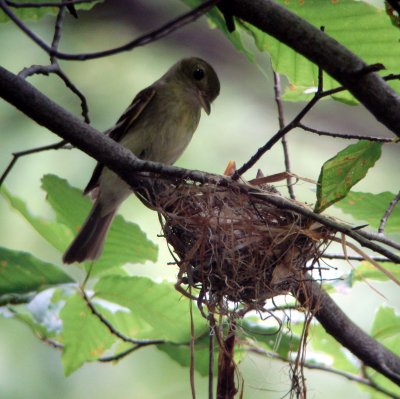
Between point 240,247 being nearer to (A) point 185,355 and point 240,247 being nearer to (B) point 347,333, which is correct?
(B) point 347,333

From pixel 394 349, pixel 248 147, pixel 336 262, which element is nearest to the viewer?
pixel 394 349

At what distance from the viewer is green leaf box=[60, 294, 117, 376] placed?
3181mm

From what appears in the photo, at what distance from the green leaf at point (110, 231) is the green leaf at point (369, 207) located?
2.60ft

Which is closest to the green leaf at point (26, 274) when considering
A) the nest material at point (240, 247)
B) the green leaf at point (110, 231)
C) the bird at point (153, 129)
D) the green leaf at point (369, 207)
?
the green leaf at point (110, 231)

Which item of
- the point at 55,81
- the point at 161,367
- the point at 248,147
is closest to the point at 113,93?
the point at 55,81

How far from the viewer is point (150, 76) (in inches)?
238

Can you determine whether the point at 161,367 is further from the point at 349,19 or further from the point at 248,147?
the point at 349,19

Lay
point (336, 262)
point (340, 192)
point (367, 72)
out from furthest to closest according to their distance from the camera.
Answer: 1. point (336, 262)
2. point (340, 192)
3. point (367, 72)

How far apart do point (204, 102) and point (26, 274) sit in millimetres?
1493

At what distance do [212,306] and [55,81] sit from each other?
10.7 ft

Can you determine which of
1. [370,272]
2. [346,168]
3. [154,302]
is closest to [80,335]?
[154,302]

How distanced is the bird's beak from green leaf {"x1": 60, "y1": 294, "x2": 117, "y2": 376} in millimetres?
1354

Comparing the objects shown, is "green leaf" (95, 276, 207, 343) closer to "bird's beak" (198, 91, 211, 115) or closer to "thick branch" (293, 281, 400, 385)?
"thick branch" (293, 281, 400, 385)

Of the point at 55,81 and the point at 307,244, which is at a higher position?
the point at 55,81
